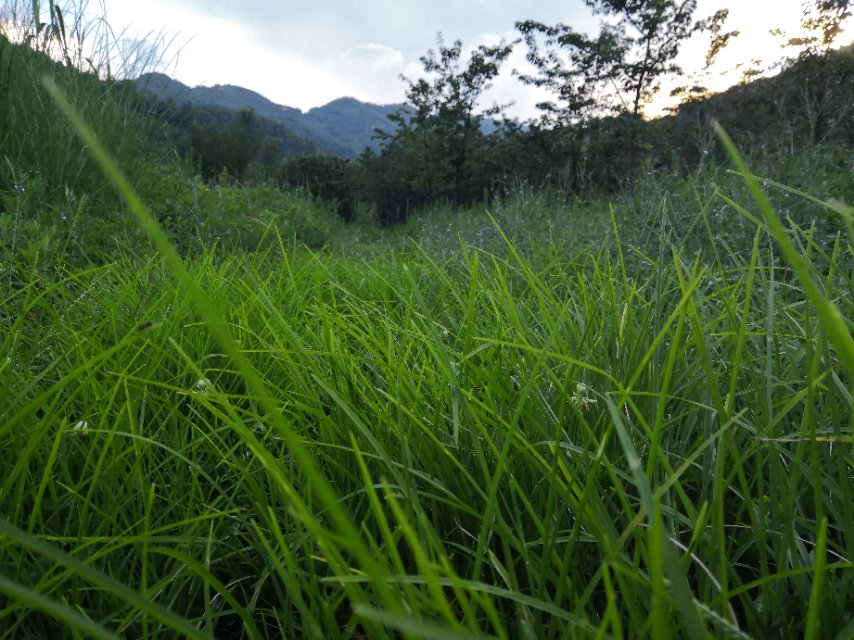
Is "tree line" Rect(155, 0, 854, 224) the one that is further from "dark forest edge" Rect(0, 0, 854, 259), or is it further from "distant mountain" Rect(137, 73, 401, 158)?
"distant mountain" Rect(137, 73, 401, 158)

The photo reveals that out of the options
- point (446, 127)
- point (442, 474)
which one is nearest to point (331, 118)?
point (446, 127)

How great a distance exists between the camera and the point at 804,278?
36 cm

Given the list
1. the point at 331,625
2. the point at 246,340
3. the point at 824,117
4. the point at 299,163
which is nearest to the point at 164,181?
the point at 246,340

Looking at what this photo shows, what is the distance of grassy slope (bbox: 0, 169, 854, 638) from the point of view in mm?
567

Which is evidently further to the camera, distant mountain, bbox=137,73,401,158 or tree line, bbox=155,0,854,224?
distant mountain, bbox=137,73,401,158

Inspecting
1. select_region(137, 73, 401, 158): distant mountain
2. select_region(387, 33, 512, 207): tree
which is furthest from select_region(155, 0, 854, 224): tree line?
select_region(137, 73, 401, 158): distant mountain

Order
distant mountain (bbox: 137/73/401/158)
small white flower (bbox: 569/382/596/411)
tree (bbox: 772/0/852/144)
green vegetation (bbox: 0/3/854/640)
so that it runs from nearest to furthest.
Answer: green vegetation (bbox: 0/3/854/640) < small white flower (bbox: 569/382/596/411) < tree (bbox: 772/0/852/144) < distant mountain (bbox: 137/73/401/158)

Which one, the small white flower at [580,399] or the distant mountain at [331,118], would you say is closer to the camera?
the small white flower at [580,399]

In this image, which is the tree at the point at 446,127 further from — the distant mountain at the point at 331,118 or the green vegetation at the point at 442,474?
the distant mountain at the point at 331,118

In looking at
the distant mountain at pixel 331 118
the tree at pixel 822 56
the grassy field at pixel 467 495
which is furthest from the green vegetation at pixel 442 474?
the distant mountain at pixel 331 118

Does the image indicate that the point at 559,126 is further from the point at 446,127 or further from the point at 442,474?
the point at 442,474

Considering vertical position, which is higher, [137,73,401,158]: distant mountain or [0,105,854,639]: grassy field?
[137,73,401,158]: distant mountain

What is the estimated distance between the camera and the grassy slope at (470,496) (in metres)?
0.57

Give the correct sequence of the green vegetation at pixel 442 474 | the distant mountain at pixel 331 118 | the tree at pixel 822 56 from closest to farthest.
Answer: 1. the green vegetation at pixel 442 474
2. the tree at pixel 822 56
3. the distant mountain at pixel 331 118
